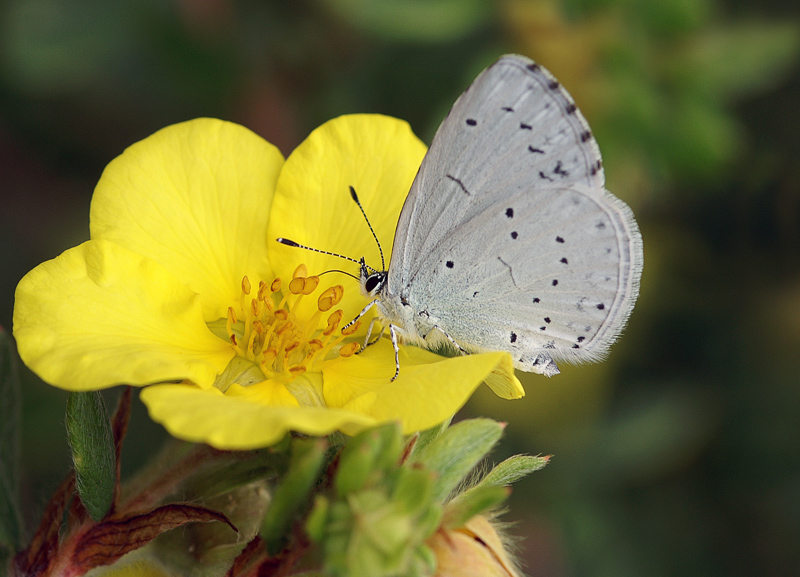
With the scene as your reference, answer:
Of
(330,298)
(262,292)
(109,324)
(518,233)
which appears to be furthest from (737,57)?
(109,324)

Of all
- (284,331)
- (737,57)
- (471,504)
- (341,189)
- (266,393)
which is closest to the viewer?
(471,504)

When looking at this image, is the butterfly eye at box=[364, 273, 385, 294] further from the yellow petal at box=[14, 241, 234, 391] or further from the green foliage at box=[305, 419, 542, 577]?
the green foliage at box=[305, 419, 542, 577]

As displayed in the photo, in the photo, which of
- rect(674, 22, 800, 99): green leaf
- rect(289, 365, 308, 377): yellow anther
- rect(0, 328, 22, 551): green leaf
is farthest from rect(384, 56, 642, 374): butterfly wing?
rect(674, 22, 800, 99): green leaf

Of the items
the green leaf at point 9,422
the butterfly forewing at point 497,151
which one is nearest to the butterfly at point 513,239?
the butterfly forewing at point 497,151

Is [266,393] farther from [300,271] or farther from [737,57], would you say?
[737,57]

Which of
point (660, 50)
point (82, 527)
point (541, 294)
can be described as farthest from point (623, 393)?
point (82, 527)

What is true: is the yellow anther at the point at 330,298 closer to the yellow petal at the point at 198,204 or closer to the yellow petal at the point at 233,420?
the yellow petal at the point at 198,204
